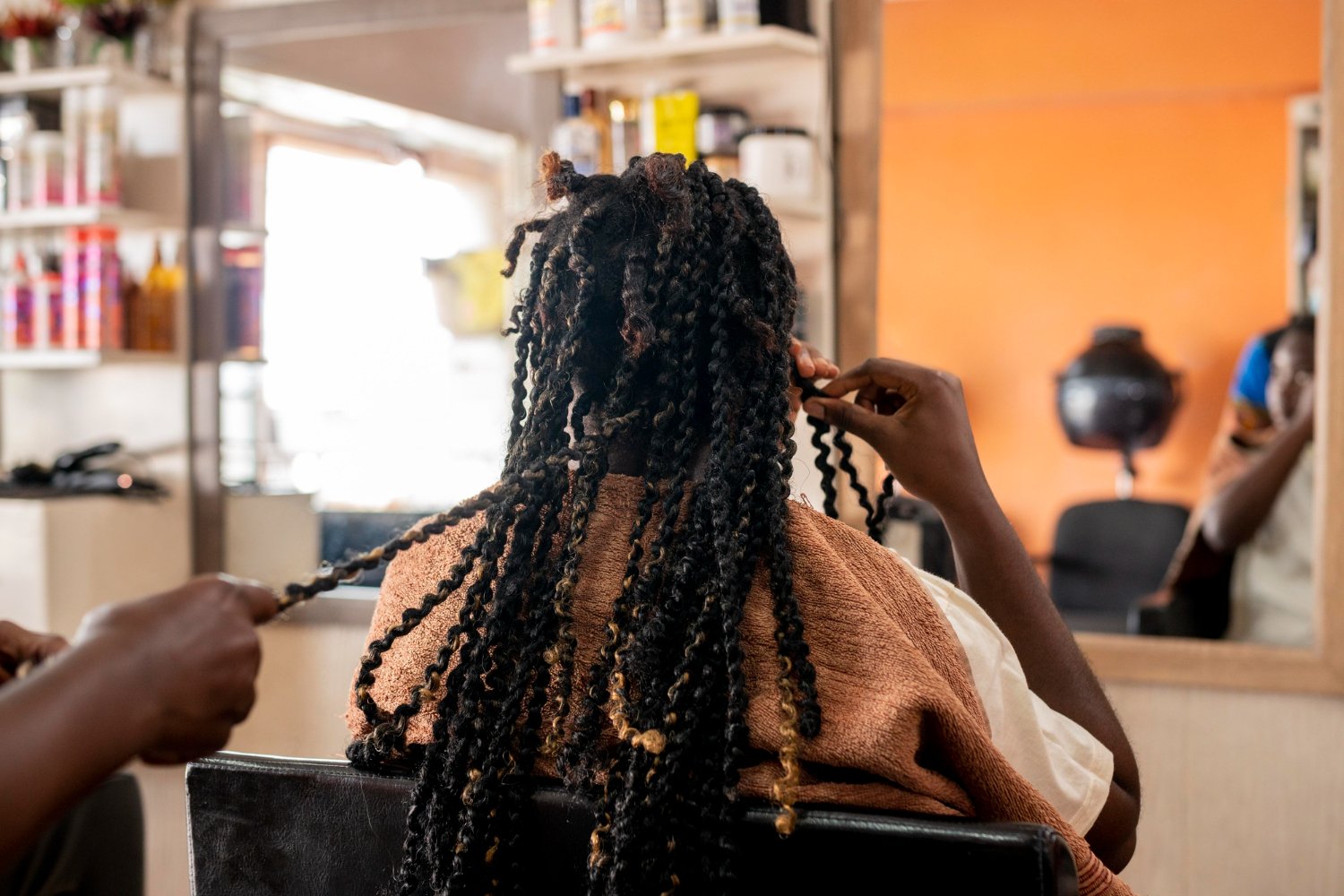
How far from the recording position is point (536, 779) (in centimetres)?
87

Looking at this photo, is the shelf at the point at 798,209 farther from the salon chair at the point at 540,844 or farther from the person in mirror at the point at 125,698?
the person in mirror at the point at 125,698

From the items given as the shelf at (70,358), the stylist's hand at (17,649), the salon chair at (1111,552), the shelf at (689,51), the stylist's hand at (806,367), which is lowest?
the salon chair at (1111,552)

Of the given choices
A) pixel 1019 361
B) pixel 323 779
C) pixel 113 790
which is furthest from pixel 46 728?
pixel 1019 361

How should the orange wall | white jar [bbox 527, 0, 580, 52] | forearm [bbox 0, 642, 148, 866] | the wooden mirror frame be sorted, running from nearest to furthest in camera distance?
forearm [bbox 0, 642, 148, 866] < the wooden mirror frame < white jar [bbox 527, 0, 580, 52] < the orange wall

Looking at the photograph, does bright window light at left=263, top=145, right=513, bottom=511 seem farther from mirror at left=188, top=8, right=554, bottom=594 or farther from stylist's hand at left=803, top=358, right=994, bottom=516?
stylist's hand at left=803, top=358, right=994, bottom=516

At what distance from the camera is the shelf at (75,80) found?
2.42m

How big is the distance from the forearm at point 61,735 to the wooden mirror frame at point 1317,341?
1.72 metres

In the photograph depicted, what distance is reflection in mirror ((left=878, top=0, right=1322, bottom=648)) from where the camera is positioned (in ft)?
9.91

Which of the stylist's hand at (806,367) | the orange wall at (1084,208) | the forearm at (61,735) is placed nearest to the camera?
the forearm at (61,735)

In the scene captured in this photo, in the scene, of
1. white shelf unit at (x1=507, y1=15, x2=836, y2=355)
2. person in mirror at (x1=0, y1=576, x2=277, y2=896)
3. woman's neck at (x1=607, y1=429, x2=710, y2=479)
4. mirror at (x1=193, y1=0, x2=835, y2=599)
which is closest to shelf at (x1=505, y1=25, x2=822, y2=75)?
white shelf unit at (x1=507, y1=15, x2=836, y2=355)

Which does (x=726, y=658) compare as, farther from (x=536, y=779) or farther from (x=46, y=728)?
(x=46, y=728)

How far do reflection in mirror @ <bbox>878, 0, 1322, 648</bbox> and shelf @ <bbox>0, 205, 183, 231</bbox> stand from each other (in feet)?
5.16

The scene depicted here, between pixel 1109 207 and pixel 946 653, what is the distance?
9.78 ft

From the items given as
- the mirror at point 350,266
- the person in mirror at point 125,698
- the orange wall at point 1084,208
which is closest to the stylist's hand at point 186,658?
the person in mirror at point 125,698
